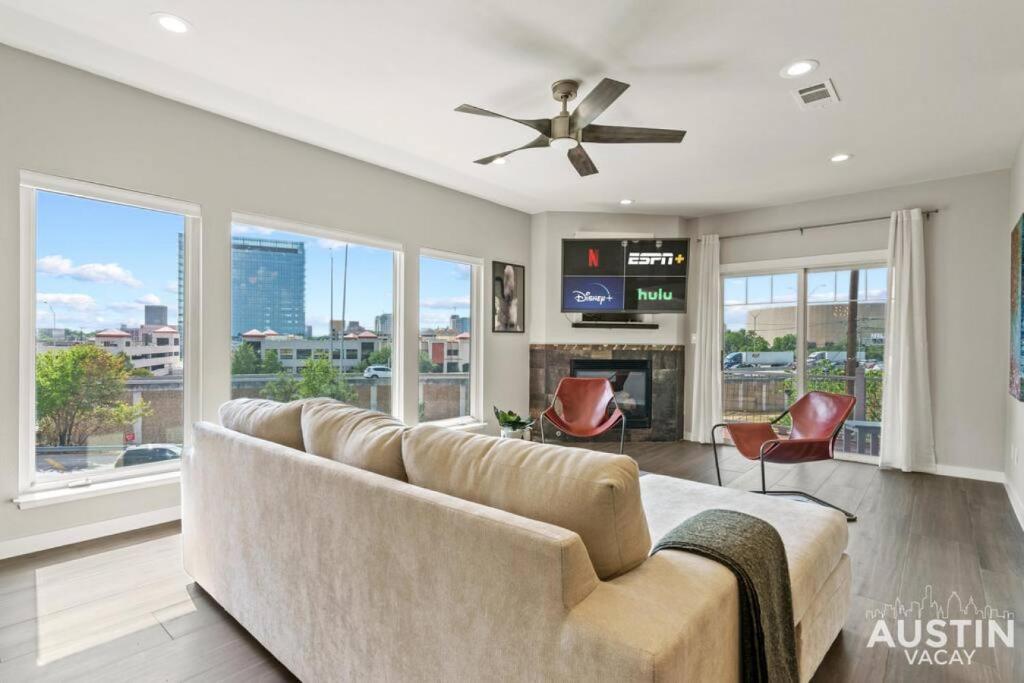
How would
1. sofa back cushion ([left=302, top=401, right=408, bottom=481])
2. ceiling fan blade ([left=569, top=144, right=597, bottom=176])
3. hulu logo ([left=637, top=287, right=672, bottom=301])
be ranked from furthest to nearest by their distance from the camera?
hulu logo ([left=637, top=287, right=672, bottom=301]), ceiling fan blade ([left=569, top=144, right=597, bottom=176]), sofa back cushion ([left=302, top=401, right=408, bottom=481])

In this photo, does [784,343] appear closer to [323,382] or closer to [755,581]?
[323,382]

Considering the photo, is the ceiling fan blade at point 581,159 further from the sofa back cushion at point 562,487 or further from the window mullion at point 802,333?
the window mullion at point 802,333

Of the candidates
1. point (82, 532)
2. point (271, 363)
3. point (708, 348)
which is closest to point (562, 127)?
point (271, 363)

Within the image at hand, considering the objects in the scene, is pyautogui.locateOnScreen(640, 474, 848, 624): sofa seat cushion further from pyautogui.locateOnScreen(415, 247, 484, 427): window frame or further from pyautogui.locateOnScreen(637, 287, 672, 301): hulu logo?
pyautogui.locateOnScreen(637, 287, 672, 301): hulu logo

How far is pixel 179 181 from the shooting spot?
11.0 ft

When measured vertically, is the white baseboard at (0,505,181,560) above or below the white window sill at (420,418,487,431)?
below

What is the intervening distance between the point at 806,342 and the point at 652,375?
1.63 meters

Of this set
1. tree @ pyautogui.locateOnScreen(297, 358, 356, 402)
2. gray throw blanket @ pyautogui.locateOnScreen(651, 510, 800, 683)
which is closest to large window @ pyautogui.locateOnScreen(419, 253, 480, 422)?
tree @ pyautogui.locateOnScreen(297, 358, 356, 402)

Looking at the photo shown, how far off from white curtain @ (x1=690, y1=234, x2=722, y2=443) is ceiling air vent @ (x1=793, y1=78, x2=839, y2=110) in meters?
2.76

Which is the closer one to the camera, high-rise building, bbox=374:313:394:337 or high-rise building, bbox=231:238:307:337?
high-rise building, bbox=231:238:307:337

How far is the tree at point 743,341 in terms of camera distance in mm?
5840

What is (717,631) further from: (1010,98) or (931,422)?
(931,422)

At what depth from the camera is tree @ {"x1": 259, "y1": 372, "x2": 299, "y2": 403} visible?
3.92 meters

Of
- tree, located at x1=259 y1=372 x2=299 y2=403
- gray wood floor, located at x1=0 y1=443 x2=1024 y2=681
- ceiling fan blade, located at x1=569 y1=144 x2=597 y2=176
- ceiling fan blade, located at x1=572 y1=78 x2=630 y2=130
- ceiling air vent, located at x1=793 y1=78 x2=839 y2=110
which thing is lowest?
gray wood floor, located at x1=0 y1=443 x2=1024 y2=681
